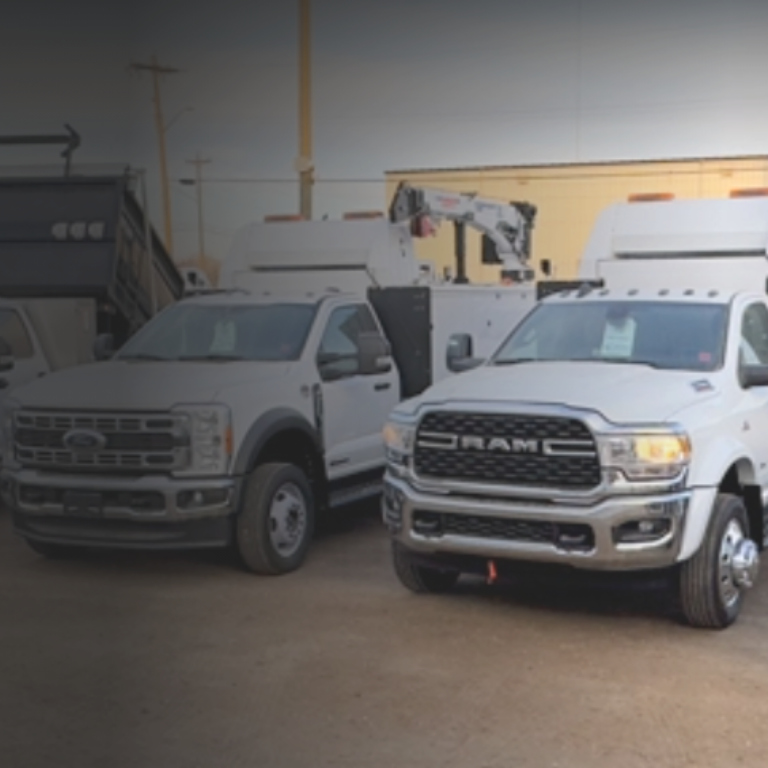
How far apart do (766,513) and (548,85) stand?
12.8 ft

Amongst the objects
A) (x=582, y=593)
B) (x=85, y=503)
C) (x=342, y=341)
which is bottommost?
(x=582, y=593)

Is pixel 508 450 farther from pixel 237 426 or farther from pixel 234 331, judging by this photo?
pixel 234 331

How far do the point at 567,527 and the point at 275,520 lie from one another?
1869 mm

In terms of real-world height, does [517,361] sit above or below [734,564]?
above

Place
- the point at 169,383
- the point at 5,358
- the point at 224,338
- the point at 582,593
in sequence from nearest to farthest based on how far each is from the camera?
the point at 169,383
the point at 582,593
the point at 224,338
the point at 5,358

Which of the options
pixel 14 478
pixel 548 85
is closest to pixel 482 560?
pixel 14 478

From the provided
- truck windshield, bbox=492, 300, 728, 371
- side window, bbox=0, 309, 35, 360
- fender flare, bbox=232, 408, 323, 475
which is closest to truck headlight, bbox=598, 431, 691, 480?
truck windshield, bbox=492, 300, 728, 371

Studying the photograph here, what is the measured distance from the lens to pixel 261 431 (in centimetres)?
589

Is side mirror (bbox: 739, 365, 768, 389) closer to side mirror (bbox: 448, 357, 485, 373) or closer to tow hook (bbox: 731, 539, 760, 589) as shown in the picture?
tow hook (bbox: 731, 539, 760, 589)

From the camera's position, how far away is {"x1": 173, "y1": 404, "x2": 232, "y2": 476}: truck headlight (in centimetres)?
560

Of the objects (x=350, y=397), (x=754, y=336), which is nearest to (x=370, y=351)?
(x=350, y=397)

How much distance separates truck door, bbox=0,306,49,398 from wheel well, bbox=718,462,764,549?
4.74 metres

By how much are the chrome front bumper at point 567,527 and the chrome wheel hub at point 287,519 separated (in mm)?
1152

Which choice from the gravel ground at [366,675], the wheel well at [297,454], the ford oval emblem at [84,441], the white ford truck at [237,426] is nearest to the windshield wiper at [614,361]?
the white ford truck at [237,426]
